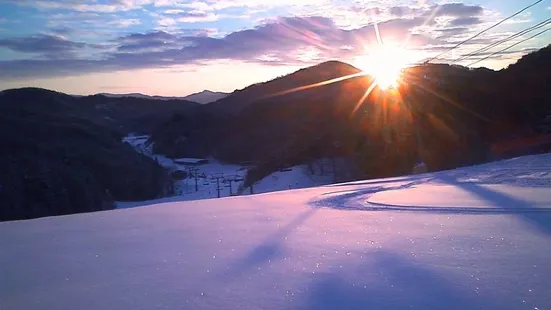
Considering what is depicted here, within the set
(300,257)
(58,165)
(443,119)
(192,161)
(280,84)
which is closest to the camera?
(300,257)

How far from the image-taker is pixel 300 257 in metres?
3.61

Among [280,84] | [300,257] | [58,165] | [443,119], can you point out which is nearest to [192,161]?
[280,84]

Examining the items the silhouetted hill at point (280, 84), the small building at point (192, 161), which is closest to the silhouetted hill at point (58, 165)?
the small building at point (192, 161)

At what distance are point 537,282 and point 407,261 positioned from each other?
75 centimetres

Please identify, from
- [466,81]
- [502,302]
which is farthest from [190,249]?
[466,81]

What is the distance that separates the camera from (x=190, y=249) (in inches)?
160

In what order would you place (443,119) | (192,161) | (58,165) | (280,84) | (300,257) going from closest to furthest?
(300,257), (443,119), (58,165), (192,161), (280,84)

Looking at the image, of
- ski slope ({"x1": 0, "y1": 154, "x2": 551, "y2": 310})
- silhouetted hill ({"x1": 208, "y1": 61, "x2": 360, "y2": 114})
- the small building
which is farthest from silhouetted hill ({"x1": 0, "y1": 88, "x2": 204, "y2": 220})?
silhouetted hill ({"x1": 208, "y1": 61, "x2": 360, "y2": 114})

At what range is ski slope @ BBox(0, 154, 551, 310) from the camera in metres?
2.78

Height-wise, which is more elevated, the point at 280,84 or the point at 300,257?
the point at 280,84

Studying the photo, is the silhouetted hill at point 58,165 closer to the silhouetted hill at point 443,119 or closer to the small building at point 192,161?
the small building at point 192,161

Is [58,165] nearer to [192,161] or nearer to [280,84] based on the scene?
[192,161]

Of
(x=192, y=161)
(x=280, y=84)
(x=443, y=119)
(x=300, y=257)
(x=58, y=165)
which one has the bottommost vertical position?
(x=192, y=161)

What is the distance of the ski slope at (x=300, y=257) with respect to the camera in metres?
2.78
